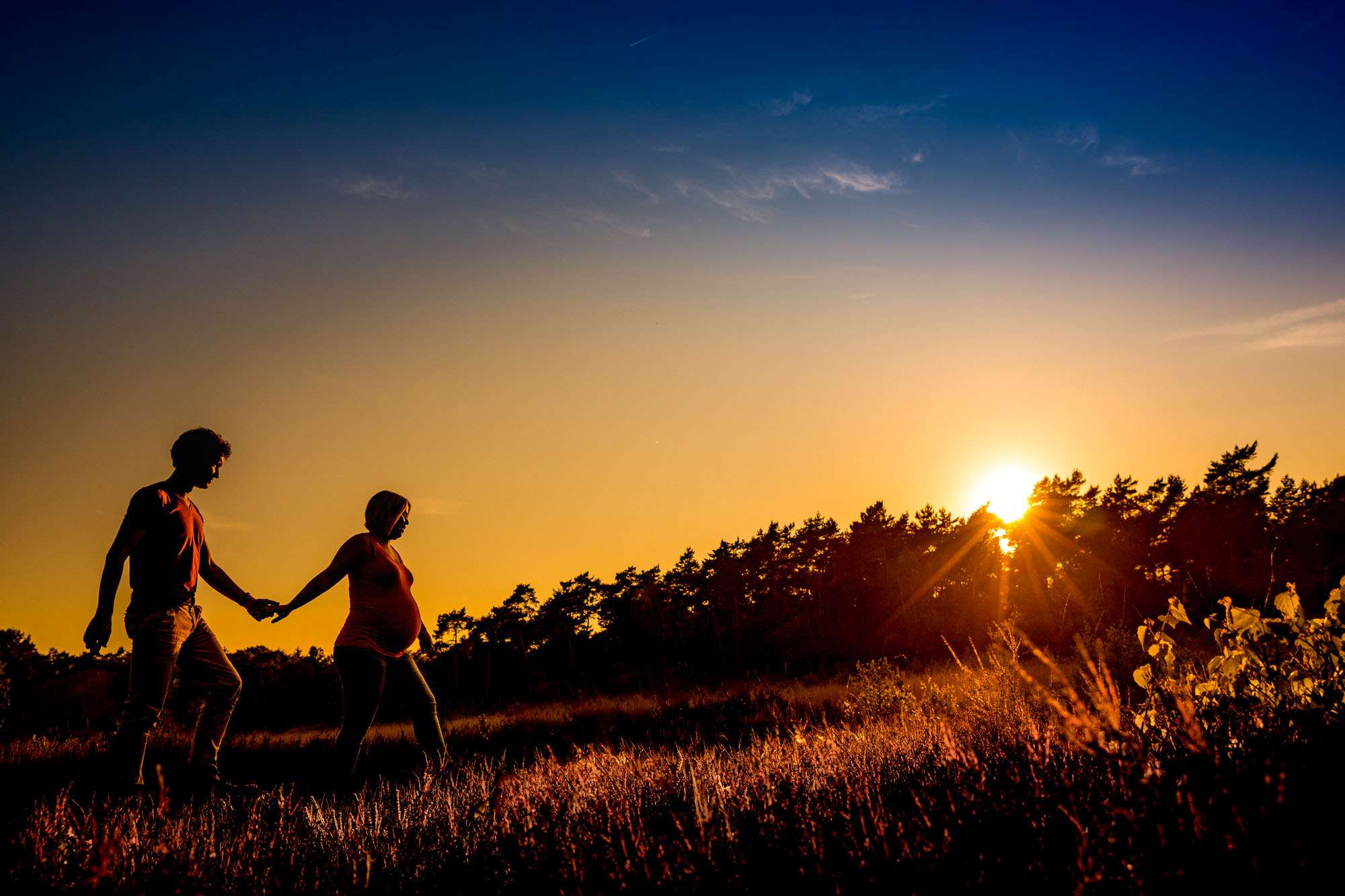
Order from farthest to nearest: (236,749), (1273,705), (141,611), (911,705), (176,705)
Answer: (176,705), (236,749), (911,705), (141,611), (1273,705)

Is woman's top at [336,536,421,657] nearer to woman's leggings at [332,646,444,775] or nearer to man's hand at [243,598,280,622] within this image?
woman's leggings at [332,646,444,775]

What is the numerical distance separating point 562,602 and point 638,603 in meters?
5.01

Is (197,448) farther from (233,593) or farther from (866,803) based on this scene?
(866,803)

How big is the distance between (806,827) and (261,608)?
3.99 m

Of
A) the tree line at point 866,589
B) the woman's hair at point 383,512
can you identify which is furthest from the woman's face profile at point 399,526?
the tree line at point 866,589

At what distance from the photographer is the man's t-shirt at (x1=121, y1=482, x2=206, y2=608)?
4008 mm

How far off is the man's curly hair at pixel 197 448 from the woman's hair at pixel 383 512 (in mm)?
949

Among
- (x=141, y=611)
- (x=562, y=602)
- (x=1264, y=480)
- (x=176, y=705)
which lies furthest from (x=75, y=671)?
(x=1264, y=480)

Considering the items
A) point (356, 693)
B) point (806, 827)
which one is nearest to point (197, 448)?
point (356, 693)

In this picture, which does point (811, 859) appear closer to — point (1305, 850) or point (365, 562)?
point (1305, 850)

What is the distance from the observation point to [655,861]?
6.96 feet

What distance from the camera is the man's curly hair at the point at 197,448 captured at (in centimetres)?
435

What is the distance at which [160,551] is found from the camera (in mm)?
4098

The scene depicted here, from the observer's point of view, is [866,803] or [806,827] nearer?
[806,827]
